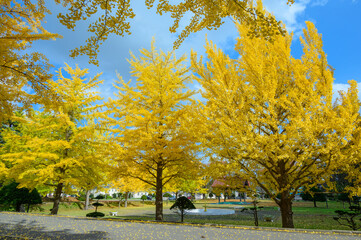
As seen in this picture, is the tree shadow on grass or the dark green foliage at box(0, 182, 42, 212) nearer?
the tree shadow on grass

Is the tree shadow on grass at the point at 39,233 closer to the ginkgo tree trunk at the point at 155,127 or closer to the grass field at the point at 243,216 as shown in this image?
the ginkgo tree trunk at the point at 155,127

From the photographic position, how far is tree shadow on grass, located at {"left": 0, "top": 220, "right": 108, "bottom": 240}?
590 cm

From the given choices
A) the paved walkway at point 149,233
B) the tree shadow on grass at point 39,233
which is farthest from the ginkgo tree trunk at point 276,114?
the tree shadow on grass at point 39,233

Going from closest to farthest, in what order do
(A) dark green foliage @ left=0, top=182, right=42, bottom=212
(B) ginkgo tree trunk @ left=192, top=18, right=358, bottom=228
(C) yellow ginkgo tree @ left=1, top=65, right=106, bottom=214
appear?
1. (B) ginkgo tree trunk @ left=192, top=18, right=358, bottom=228
2. (C) yellow ginkgo tree @ left=1, top=65, right=106, bottom=214
3. (A) dark green foliage @ left=0, top=182, right=42, bottom=212

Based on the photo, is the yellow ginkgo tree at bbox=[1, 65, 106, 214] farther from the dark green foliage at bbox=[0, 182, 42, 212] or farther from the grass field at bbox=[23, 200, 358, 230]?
the grass field at bbox=[23, 200, 358, 230]

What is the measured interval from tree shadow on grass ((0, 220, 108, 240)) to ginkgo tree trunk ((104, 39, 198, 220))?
3.13 metres

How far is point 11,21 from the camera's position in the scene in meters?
6.02

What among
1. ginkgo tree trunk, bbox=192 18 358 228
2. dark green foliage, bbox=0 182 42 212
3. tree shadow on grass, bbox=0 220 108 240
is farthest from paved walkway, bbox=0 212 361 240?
dark green foliage, bbox=0 182 42 212

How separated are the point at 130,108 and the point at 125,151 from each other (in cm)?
226

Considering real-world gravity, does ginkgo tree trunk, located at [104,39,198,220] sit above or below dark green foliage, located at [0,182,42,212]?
above

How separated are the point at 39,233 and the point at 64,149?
271 inches

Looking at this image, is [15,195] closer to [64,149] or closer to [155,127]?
[64,149]

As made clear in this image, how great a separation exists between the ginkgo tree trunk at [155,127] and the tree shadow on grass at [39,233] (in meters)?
3.13

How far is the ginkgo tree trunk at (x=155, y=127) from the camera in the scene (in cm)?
848
